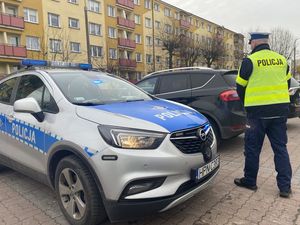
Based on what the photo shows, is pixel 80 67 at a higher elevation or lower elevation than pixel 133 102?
higher

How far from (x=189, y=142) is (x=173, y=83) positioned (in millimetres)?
3536

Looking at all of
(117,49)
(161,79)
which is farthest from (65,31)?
(161,79)

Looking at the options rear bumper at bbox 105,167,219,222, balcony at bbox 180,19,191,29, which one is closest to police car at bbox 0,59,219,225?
rear bumper at bbox 105,167,219,222

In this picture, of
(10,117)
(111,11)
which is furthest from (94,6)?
(10,117)

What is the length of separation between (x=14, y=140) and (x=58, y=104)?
108 cm

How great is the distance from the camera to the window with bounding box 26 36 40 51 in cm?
2995

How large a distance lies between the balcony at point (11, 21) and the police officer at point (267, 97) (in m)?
28.5

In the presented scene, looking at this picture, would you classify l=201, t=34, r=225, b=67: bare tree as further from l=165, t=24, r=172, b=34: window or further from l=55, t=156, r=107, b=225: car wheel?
l=55, t=156, r=107, b=225: car wheel

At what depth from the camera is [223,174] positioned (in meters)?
4.54

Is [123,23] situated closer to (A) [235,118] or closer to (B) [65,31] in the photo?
(B) [65,31]

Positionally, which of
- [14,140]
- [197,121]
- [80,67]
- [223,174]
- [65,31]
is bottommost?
[223,174]

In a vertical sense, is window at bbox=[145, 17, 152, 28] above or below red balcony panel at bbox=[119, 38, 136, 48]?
above

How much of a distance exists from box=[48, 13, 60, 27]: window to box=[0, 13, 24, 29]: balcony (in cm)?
354

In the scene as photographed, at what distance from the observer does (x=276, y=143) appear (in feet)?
12.3
